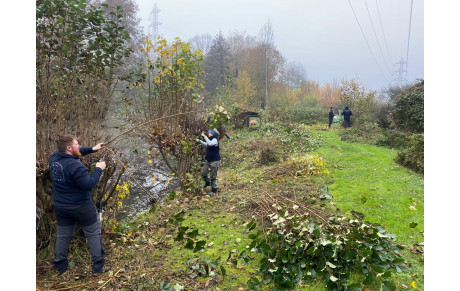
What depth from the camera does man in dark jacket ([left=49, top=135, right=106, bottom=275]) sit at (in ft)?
10.8

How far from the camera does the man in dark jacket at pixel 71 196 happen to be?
10.8 feet

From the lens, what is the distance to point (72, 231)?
3.62m

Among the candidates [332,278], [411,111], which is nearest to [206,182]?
[332,278]

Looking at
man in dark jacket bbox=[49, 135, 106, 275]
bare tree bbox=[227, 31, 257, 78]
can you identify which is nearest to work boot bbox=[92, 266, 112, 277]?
man in dark jacket bbox=[49, 135, 106, 275]

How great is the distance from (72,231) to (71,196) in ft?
1.80

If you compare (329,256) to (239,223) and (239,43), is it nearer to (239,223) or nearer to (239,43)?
(239,223)

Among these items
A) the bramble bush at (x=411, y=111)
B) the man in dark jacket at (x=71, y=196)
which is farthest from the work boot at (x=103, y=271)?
the bramble bush at (x=411, y=111)

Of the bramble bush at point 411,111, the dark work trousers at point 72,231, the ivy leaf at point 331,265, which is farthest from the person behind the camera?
the bramble bush at point 411,111

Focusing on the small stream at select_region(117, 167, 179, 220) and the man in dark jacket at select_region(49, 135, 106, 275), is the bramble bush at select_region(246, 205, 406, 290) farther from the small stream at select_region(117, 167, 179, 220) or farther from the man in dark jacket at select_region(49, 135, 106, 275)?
the small stream at select_region(117, 167, 179, 220)

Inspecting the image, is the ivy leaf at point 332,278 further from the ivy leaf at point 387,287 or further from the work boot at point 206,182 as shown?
the work boot at point 206,182

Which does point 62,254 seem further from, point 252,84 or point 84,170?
point 252,84

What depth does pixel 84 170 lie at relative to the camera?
130 inches
